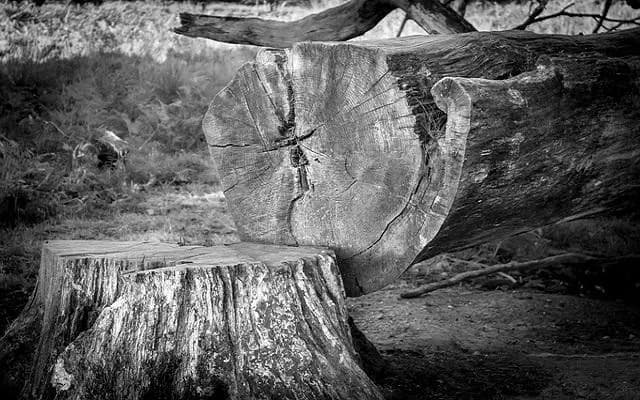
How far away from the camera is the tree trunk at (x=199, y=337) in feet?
7.85

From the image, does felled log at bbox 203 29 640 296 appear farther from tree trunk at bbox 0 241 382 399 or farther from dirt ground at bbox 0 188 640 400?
dirt ground at bbox 0 188 640 400

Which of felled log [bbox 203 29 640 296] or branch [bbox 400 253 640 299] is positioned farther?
branch [bbox 400 253 640 299]

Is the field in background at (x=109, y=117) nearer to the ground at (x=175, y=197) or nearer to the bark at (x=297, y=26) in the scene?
the ground at (x=175, y=197)

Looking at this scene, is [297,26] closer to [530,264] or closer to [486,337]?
[530,264]

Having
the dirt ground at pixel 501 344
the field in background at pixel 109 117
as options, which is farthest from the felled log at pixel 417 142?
the field in background at pixel 109 117

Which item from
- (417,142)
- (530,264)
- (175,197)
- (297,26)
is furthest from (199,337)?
(175,197)

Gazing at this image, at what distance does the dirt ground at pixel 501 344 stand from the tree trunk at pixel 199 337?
80 cm

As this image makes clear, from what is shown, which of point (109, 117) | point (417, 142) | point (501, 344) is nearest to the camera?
point (417, 142)

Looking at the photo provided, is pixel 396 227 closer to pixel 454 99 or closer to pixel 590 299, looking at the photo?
pixel 454 99

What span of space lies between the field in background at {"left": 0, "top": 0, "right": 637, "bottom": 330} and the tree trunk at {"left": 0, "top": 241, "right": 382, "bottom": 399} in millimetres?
1921

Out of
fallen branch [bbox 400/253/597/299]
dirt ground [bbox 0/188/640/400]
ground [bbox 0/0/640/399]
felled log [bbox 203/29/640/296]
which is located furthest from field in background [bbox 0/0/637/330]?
felled log [bbox 203/29/640/296]

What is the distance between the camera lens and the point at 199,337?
2438 mm

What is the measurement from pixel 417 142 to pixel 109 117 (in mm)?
6532

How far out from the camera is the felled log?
2637mm
